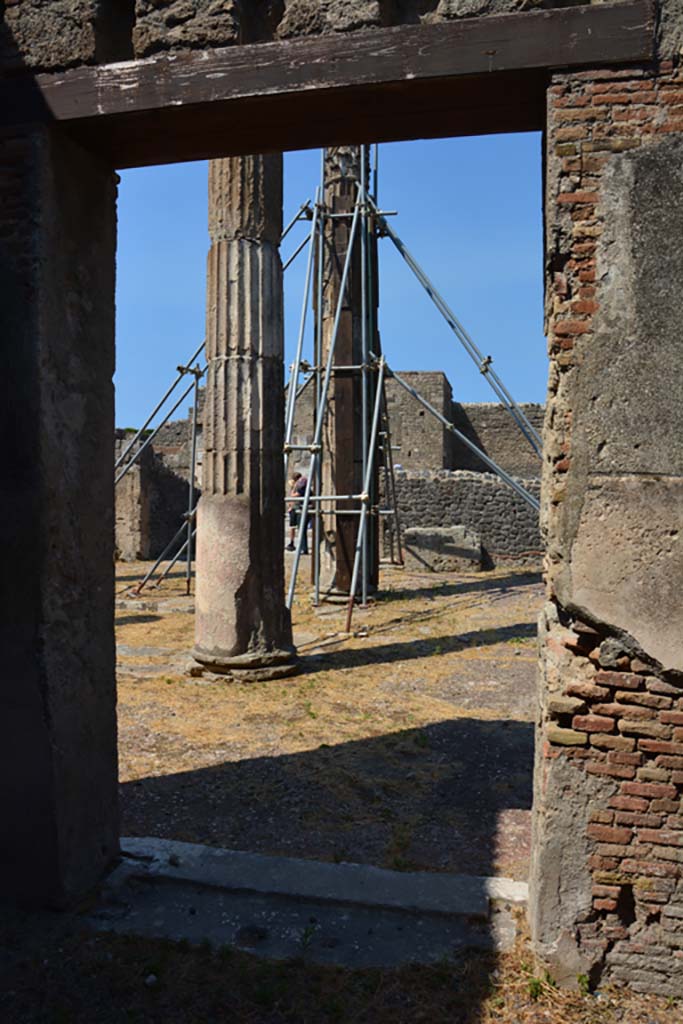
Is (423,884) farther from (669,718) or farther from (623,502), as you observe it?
(623,502)

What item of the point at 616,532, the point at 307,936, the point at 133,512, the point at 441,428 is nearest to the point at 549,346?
the point at 616,532

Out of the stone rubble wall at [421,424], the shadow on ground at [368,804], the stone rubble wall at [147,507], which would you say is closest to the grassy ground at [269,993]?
the shadow on ground at [368,804]

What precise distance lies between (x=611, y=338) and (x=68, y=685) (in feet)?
8.99

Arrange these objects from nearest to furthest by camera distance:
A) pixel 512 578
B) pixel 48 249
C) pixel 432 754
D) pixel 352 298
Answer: pixel 48 249, pixel 432 754, pixel 352 298, pixel 512 578

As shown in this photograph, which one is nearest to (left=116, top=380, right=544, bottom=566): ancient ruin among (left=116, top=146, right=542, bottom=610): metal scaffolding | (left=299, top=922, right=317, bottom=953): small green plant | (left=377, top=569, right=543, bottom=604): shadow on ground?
(left=377, top=569, right=543, bottom=604): shadow on ground

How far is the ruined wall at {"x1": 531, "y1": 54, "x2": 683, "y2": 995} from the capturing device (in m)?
3.05

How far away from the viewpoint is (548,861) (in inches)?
126

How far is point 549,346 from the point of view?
3.24 m

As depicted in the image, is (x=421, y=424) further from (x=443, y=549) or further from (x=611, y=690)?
(x=611, y=690)

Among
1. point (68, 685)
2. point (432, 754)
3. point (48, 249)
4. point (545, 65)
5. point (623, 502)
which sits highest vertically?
point (545, 65)

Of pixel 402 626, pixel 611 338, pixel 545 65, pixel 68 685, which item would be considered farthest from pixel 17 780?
pixel 402 626

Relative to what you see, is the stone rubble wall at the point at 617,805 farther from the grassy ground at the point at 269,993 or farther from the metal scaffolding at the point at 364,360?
the metal scaffolding at the point at 364,360

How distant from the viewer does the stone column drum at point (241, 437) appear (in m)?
7.90

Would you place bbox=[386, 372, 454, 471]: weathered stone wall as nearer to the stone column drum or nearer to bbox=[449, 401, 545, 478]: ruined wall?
bbox=[449, 401, 545, 478]: ruined wall
